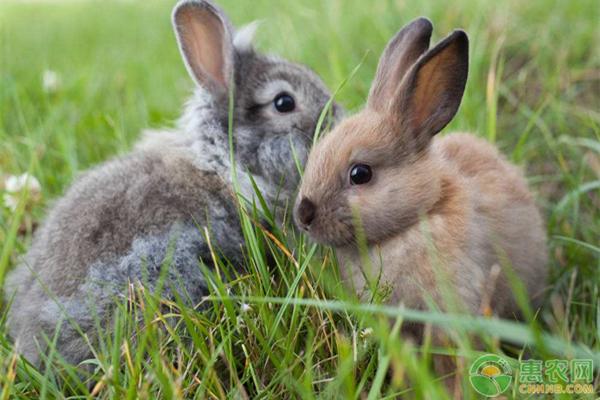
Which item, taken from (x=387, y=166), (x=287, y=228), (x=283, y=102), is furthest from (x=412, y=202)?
(x=283, y=102)

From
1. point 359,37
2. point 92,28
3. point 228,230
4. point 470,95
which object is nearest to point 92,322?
point 228,230

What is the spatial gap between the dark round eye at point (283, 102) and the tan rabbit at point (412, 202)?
0.77 m

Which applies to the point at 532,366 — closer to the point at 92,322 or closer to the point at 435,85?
the point at 435,85

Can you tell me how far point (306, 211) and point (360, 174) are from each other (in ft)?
0.88

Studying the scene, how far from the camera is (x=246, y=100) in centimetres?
378

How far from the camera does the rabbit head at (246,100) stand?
3686 mm

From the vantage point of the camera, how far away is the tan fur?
2.79 meters

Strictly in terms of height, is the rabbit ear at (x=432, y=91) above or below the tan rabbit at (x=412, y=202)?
above

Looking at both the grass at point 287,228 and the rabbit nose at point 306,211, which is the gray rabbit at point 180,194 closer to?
the grass at point 287,228

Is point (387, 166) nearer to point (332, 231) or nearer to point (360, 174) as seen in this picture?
point (360, 174)

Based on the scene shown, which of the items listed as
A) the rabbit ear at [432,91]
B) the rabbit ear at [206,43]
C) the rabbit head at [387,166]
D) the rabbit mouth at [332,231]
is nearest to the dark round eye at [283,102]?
the rabbit ear at [206,43]

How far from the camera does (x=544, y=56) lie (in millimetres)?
4875

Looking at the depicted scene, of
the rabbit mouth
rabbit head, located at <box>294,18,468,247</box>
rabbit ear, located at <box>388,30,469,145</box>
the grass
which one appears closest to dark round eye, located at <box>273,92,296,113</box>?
the grass

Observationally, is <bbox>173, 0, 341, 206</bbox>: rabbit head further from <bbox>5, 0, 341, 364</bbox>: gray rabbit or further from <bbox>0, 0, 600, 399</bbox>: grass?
<bbox>0, 0, 600, 399</bbox>: grass
